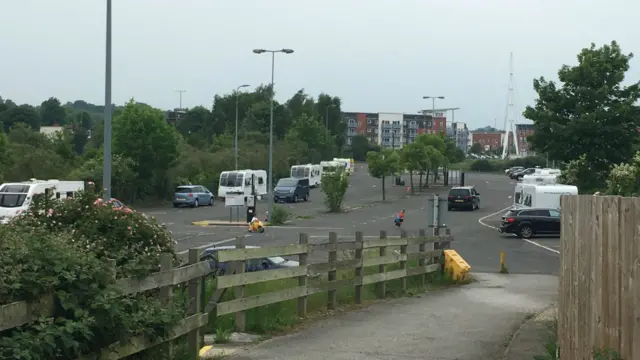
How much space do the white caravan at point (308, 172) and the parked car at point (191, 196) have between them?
21.1 meters

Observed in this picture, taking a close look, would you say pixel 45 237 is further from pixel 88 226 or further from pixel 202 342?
pixel 202 342

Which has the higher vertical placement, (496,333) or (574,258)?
(574,258)

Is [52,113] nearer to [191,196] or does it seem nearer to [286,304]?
[191,196]

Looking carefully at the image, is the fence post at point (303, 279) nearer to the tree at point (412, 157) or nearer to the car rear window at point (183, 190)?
the car rear window at point (183, 190)

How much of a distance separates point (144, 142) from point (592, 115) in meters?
29.6

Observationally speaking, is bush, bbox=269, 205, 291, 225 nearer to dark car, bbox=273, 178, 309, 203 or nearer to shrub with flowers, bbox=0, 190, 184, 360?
dark car, bbox=273, 178, 309, 203

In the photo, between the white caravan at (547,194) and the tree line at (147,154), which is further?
the tree line at (147,154)

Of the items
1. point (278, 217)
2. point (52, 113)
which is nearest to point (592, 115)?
point (278, 217)

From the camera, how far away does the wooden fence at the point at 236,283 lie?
6.56m

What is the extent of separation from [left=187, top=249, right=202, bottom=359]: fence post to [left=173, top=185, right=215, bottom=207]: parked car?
5073 centimetres

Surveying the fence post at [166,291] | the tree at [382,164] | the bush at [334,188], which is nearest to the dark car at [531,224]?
the bush at [334,188]

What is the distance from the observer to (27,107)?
149m

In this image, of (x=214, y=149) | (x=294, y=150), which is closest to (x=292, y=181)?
(x=214, y=149)

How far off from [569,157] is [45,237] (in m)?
43.6
